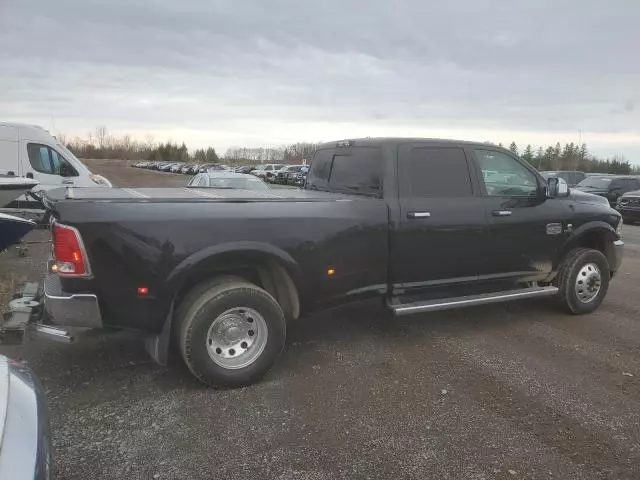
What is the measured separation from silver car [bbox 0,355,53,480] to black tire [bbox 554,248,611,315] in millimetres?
5500

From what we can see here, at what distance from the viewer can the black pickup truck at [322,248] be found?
153 inches

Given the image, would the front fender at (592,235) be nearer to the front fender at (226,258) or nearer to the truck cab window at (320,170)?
the truck cab window at (320,170)

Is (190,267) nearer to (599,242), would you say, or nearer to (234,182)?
(599,242)

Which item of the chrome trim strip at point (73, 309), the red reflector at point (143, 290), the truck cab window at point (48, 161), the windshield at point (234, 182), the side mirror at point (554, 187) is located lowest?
the chrome trim strip at point (73, 309)

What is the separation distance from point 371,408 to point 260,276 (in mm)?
1461

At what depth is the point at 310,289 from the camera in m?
4.61

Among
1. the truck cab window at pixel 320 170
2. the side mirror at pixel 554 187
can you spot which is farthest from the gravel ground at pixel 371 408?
the truck cab window at pixel 320 170

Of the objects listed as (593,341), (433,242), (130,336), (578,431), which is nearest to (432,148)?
(433,242)


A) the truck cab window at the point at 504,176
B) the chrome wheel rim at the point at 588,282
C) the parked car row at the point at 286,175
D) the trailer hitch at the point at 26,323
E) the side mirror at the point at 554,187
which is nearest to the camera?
the trailer hitch at the point at 26,323

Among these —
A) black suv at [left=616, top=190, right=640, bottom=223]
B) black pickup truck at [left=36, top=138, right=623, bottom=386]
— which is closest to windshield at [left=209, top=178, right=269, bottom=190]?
black pickup truck at [left=36, top=138, right=623, bottom=386]

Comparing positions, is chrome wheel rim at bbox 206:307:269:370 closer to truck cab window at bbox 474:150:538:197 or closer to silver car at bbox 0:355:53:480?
silver car at bbox 0:355:53:480

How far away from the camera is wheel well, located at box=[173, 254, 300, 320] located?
4258 mm

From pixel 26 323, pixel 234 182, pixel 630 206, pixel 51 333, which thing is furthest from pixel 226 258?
pixel 630 206

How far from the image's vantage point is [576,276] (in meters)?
6.15
